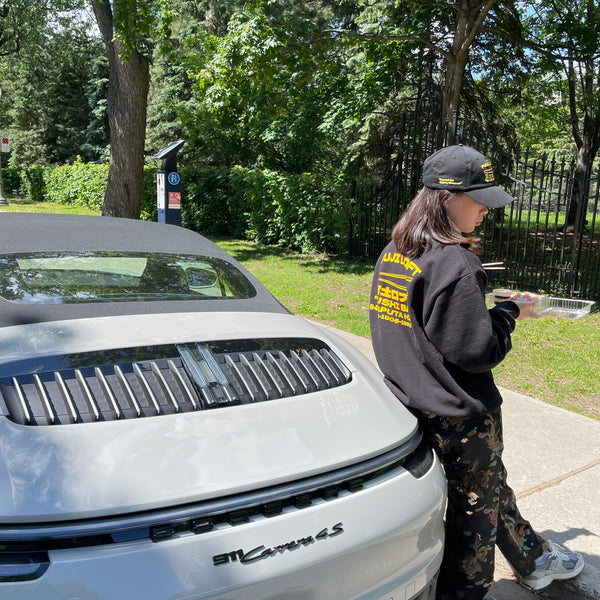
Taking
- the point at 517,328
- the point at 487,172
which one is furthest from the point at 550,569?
the point at 517,328

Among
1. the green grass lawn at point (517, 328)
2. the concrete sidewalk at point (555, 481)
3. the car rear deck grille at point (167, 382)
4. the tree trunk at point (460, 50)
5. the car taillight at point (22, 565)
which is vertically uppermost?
the tree trunk at point (460, 50)

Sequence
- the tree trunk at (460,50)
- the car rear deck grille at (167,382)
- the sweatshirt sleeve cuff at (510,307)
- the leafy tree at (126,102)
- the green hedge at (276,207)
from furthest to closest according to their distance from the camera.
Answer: the green hedge at (276,207)
the leafy tree at (126,102)
the tree trunk at (460,50)
the sweatshirt sleeve cuff at (510,307)
the car rear deck grille at (167,382)

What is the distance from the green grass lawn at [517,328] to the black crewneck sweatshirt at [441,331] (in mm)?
3350

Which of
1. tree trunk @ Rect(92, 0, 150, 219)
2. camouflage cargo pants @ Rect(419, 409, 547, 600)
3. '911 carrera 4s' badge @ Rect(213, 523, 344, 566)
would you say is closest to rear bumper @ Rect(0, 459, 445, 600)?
'911 carrera 4s' badge @ Rect(213, 523, 344, 566)

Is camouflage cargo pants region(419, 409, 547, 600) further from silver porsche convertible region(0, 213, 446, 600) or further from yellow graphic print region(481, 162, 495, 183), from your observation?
yellow graphic print region(481, 162, 495, 183)

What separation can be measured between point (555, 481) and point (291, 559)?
2.65 metres

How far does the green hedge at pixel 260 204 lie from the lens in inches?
499

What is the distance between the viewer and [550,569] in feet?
8.28

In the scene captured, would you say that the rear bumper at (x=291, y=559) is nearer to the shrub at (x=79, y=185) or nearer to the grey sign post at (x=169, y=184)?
the grey sign post at (x=169, y=184)

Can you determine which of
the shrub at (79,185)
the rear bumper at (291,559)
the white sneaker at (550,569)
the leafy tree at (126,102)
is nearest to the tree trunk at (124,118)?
the leafy tree at (126,102)

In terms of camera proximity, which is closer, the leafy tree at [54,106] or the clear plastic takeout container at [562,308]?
the clear plastic takeout container at [562,308]

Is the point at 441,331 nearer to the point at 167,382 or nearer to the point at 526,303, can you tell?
the point at 526,303

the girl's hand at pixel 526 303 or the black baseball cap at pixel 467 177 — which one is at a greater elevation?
the black baseball cap at pixel 467 177

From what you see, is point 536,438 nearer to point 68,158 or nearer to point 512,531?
point 512,531
